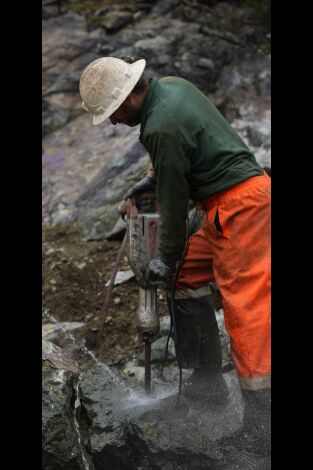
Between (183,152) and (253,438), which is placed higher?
(183,152)

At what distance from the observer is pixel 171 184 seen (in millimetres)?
3068

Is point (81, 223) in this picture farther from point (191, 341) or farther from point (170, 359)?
point (191, 341)

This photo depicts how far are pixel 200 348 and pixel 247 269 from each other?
95 cm

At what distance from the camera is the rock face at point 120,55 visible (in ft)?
22.7

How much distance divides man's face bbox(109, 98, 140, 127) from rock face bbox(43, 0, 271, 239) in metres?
3.12

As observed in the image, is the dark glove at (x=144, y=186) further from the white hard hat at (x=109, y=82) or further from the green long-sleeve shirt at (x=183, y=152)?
the white hard hat at (x=109, y=82)

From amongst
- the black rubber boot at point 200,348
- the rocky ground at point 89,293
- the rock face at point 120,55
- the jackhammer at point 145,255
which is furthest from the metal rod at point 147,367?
the rock face at point 120,55

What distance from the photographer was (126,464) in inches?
130

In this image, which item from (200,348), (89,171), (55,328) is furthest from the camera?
(89,171)

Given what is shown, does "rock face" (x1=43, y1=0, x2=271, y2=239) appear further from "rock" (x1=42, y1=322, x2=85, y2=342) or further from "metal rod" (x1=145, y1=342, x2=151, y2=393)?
"metal rod" (x1=145, y1=342, x2=151, y2=393)

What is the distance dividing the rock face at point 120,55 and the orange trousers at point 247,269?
127 inches

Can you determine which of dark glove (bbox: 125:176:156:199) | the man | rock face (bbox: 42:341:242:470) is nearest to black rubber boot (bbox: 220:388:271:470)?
the man

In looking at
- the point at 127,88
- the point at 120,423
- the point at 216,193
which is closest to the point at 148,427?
the point at 120,423

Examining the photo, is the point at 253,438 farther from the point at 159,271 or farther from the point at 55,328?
the point at 55,328
